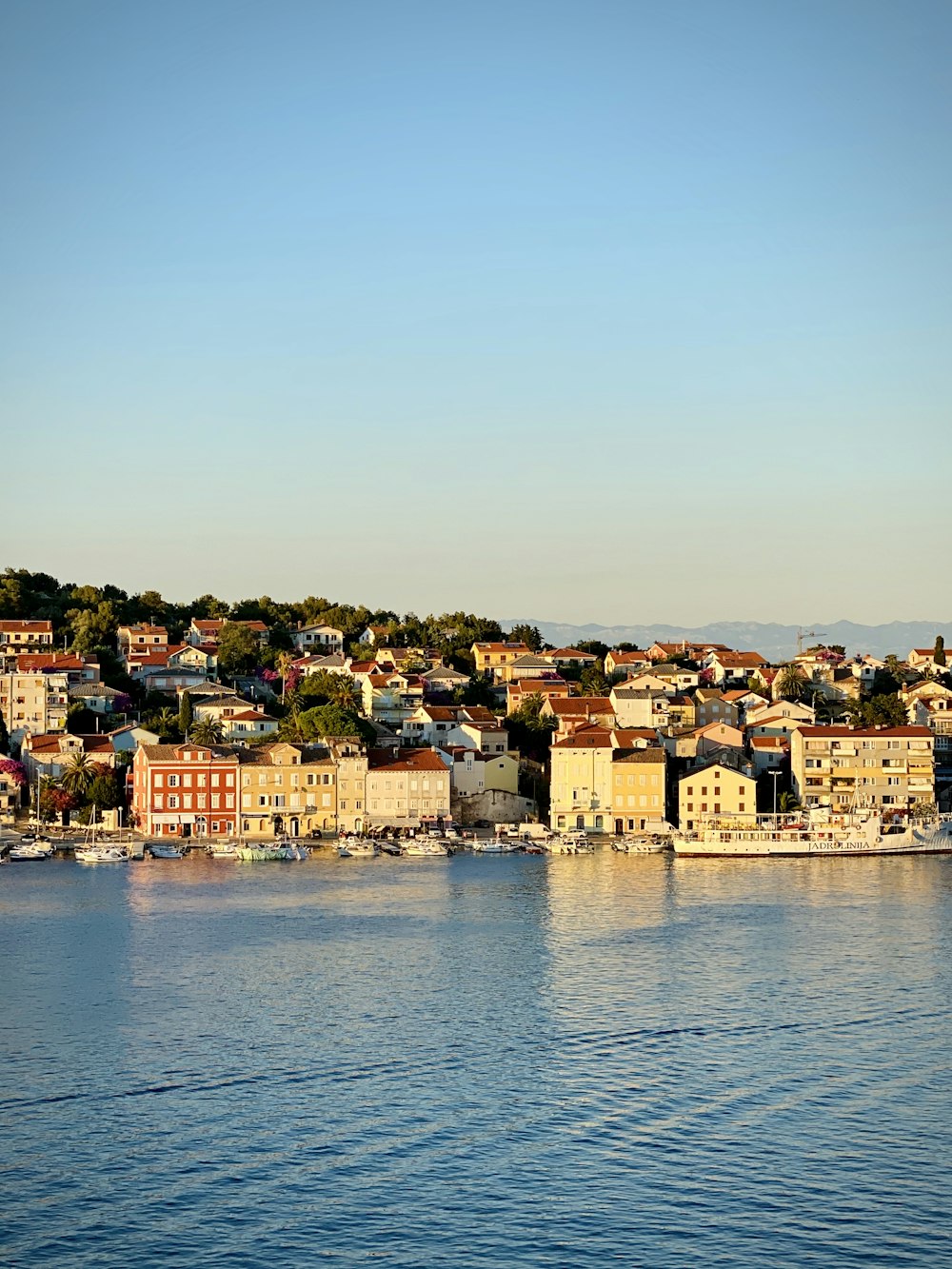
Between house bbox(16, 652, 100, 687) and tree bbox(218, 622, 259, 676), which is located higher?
tree bbox(218, 622, 259, 676)

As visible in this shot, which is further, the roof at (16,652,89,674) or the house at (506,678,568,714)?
the house at (506,678,568,714)

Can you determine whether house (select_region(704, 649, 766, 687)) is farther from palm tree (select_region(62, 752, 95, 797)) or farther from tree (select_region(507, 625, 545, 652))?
palm tree (select_region(62, 752, 95, 797))

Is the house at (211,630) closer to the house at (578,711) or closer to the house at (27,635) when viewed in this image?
the house at (27,635)

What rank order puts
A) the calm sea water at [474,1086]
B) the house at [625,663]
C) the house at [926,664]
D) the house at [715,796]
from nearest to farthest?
the calm sea water at [474,1086]
the house at [715,796]
the house at [625,663]
the house at [926,664]

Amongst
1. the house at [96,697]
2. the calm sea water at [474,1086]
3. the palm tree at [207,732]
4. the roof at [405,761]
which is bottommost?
the calm sea water at [474,1086]

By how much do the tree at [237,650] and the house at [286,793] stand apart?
23.1 meters

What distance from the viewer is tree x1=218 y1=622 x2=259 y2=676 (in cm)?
7829

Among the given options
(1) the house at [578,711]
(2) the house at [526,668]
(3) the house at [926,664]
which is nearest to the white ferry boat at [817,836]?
(1) the house at [578,711]

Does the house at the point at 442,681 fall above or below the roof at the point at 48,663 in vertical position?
below

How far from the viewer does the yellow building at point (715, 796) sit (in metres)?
54.8

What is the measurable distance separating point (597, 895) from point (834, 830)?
14821 mm

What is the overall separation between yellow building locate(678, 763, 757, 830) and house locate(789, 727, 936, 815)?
2.71 metres

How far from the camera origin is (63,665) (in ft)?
228

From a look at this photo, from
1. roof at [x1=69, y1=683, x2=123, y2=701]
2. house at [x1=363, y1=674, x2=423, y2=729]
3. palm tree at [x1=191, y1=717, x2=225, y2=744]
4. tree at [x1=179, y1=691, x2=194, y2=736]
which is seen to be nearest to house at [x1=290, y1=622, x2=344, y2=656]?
house at [x1=363, y1=674, x2=423, y2=729]
